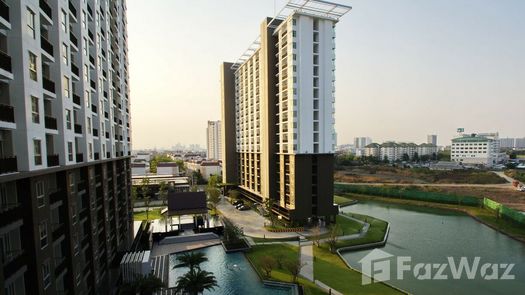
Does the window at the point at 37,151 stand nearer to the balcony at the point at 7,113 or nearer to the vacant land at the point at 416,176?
the balcony at the point at 7,113

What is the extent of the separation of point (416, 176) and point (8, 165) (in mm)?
100867

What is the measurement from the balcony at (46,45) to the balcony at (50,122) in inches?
127

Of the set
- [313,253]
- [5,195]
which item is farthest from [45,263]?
[313,253]

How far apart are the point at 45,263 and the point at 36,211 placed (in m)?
2.62

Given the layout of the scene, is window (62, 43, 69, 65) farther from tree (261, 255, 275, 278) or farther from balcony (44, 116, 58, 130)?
tree (261, 255, 275, 278)

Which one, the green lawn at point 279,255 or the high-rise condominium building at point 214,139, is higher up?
the high-rise condominium building at point 214,139

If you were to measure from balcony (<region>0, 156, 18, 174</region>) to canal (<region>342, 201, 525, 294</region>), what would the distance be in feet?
88.0

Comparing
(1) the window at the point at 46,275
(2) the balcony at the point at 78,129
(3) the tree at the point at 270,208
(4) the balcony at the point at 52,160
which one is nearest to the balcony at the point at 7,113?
(4) the balcony at the point at 52,160

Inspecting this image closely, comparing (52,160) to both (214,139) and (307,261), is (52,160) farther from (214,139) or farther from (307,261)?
(214,139)

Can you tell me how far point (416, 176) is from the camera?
92.0 meters

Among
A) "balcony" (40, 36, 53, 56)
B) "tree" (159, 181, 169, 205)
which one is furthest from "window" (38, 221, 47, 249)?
"tree" (159, 181, 169, 205)

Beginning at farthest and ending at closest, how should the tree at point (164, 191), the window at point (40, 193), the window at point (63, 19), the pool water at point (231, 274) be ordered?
the tree at point (164, 191) → the pool water at point (231, 274) → the window at point (63, 19) → the window at point (40, 193)

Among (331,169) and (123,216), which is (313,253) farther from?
(123,216)

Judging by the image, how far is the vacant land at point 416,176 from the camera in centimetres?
8194
